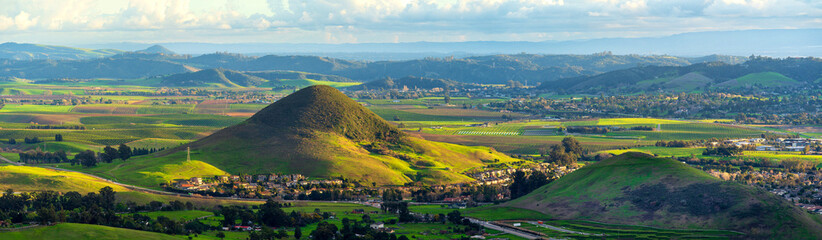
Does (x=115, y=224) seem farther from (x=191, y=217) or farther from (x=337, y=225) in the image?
(x=337, y=225)

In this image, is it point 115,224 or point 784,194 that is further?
point 784,194

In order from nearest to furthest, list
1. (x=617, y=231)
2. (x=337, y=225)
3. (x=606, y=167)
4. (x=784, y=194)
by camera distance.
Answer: (x=617, y=231), (x=337, y=225), (x=606, y=167), (x=784, y=194)

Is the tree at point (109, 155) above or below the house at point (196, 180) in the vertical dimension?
above

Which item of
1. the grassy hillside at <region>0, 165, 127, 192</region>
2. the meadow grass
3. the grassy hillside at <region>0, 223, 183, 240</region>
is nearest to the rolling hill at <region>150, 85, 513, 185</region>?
the grassy hillside at <region>0, 165, 127, 192</region>

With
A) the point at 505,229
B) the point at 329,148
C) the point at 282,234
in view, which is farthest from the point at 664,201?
the point at 329,148

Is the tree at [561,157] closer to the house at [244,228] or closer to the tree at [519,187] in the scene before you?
the tree at [519,187]

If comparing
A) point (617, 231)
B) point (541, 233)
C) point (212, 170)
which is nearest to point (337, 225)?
point (541, 233)

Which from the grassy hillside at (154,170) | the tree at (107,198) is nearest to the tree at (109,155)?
the grassy hillside at (154,170)

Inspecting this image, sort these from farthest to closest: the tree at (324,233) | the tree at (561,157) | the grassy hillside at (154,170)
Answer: the tree at (561,157), the grassy hillside at (154,170), the tree at (324,233)
